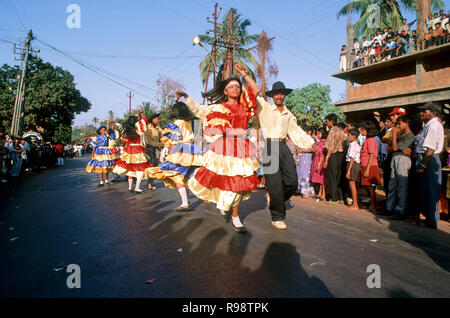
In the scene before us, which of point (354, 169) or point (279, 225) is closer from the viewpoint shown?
point (279, 225)

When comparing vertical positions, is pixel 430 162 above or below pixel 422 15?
below

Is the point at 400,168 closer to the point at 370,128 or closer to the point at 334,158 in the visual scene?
the point at 370,128

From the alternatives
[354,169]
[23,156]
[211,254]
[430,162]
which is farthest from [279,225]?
Answer: [23,156]

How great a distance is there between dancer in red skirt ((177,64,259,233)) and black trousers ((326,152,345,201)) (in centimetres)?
377

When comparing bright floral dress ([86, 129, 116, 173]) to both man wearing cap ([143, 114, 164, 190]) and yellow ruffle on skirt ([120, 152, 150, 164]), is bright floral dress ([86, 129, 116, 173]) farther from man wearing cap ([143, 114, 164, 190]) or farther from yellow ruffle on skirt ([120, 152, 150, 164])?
yellow ruffle on skirt ([120, 152, 150, 164])

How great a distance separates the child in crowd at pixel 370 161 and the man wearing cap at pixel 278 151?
2440 millimetres

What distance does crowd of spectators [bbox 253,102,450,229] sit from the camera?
470cm

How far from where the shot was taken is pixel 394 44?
14125 millimetres

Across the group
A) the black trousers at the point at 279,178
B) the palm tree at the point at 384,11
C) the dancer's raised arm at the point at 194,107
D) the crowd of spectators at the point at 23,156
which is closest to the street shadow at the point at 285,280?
the black trousers at the point at 279,178

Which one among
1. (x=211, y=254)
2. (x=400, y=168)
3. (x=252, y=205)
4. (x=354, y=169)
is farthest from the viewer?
(x=354, y=169)

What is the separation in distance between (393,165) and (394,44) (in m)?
11.6

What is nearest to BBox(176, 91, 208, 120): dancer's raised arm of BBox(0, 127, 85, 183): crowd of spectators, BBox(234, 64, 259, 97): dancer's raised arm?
BBox(234, 64, 259, 97): dancer's raised arm

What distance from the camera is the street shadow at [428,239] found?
329 cm
